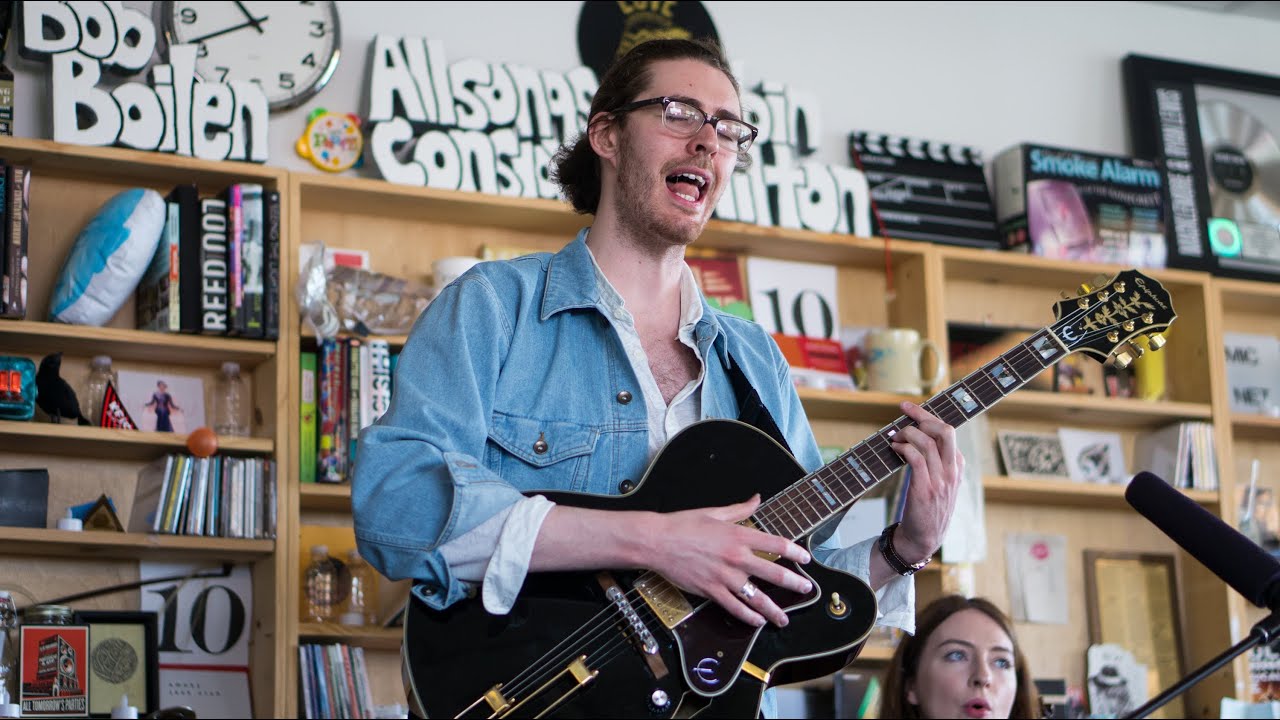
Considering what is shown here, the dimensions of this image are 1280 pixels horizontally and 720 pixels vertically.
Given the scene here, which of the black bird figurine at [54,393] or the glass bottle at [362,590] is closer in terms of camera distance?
the black bird figurine at [54,393]

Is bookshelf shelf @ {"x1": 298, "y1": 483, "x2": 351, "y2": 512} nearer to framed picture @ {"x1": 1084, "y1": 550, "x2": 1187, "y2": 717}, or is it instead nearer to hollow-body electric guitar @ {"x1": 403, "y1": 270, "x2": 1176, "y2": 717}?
hollow-body electric guitar @ {"x1": 403, "y1": 270, "x2": 1176, "y2": 717}

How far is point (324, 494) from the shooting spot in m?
3.14

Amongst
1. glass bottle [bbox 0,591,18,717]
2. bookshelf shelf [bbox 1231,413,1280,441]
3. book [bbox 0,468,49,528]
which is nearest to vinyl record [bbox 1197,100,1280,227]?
bookshelf shelf [bbox 1231,413,1280,441]

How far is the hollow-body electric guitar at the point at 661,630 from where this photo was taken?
4.93 ft

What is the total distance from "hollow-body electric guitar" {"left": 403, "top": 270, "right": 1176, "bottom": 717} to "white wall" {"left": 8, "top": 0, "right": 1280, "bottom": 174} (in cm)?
224

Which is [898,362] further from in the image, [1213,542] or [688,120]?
[1213,542]

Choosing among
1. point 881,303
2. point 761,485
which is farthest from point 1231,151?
point 761,485

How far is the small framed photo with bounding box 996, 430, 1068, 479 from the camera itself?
13.1 feet

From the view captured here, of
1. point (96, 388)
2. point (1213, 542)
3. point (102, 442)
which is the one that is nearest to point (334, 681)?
→ point (102, 442)

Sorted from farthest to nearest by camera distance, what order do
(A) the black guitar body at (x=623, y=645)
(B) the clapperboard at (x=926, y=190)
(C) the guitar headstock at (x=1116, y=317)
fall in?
(B) the clapperboard at (x=926, y=190), (C) the guitar headstock at (x=1116, y=317), (A) the black guitar body at (x=623, y=645)

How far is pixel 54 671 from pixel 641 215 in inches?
65.5

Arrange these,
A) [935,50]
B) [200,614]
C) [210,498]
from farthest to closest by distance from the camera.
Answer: [935,50] < [200,614] < [210,498]

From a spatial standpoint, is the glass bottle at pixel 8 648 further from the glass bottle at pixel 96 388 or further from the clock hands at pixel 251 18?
the clock hands at pixel 251 18

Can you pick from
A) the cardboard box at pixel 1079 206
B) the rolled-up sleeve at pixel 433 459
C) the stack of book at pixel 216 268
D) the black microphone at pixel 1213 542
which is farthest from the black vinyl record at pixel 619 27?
the black microphone at pixel 1213 542
